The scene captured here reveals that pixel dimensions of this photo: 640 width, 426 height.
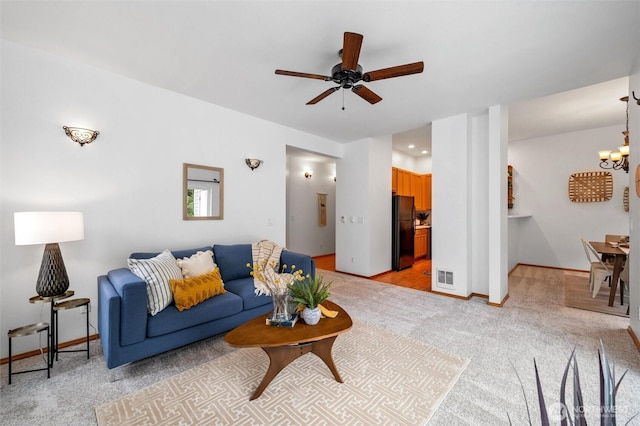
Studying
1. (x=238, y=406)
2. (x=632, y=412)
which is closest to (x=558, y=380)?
(x=632, y=412)

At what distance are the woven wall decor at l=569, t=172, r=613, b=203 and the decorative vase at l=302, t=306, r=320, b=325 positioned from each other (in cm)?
633

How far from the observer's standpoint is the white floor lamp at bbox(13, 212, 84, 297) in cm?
212

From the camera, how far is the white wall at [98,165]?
2.42 metres

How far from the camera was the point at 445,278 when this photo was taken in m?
4.21

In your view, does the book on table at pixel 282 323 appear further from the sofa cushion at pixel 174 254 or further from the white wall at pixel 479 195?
the white wall at pixel 479 195

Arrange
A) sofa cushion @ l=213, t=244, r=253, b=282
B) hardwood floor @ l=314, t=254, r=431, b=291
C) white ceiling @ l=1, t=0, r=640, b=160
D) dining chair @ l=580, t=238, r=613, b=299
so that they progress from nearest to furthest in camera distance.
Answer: white ceiling @ l=1, t=0, r=640, b=160 < sofa cushion @ l=213, t=244, r=253, b=282 < dining chair @ l=580, t=238, r=613, b=299 < hardwood floor @ l=314, t=254, r=431, b=291

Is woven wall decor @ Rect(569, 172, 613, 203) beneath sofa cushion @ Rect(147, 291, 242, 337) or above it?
above

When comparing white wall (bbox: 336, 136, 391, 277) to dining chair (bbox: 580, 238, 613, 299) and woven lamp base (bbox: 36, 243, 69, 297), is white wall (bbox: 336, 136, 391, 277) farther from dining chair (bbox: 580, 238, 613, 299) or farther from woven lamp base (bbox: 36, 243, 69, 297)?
woven lamp base (bbox: 36, 243, 69, 297)

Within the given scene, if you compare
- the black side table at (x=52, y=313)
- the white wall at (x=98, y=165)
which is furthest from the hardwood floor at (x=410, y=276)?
the black side table at (x=52, y=313)

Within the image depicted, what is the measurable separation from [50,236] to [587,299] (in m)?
6.23

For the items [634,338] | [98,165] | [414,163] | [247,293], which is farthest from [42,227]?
[414,163]

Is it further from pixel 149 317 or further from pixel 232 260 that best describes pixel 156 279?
pixel 232 260

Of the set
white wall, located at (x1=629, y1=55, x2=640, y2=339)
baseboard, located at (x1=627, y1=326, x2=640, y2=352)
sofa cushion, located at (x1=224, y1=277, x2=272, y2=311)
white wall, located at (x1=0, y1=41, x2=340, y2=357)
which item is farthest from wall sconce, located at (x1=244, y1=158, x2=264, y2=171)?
baseboard, located at (x1=627, y1=326, x2=640, y2=352)

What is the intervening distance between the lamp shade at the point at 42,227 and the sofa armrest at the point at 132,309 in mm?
609
